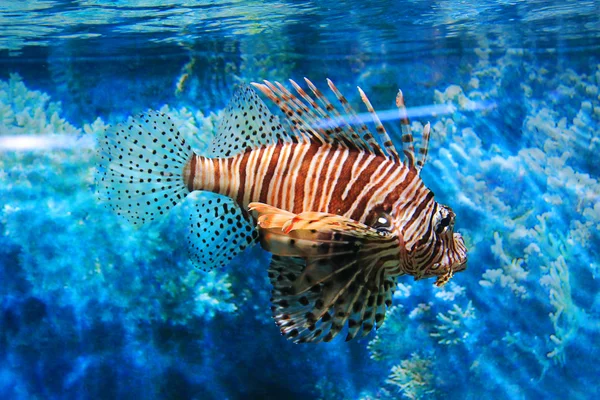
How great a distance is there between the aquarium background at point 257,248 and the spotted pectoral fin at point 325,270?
3086 millimetres

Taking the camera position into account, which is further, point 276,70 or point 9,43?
point 276,70

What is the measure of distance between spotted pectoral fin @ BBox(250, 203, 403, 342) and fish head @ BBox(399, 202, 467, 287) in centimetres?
6

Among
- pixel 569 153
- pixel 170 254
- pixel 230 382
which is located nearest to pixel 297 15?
pixel 170 254

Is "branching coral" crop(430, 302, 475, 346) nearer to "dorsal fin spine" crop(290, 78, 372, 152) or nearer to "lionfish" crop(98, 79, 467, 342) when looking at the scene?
"lionfish" crop(98, 79, 467, 342)

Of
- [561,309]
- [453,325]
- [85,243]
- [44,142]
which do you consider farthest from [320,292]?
[561,309]

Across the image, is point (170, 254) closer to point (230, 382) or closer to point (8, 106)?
point (230, 382)

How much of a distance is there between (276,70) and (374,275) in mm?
4223

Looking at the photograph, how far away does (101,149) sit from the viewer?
88.1 inches

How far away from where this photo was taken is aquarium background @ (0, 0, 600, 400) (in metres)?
4.96

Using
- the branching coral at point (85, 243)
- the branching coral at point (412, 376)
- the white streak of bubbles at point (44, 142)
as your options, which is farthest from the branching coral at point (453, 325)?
the white streak of bubbles at point (44, 142)

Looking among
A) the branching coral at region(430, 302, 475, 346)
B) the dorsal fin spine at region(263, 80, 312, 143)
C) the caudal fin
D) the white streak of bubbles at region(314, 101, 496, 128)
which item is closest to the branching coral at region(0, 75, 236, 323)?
the white streak of bubbles at region(314, 101, 496, 128)

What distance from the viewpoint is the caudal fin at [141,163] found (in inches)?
87.9

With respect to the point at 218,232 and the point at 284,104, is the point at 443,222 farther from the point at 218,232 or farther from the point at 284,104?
the point at 218,232

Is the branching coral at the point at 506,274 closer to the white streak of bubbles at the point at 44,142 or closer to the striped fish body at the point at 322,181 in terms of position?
the striped fish body at the point at 322,181
